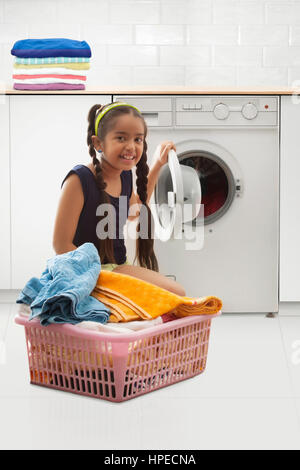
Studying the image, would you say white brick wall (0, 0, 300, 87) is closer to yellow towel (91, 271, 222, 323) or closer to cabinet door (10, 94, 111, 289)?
cabinet door (10, 94, 111, 289)

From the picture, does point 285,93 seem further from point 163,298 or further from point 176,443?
point 176,443

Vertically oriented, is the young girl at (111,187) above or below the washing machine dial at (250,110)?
below

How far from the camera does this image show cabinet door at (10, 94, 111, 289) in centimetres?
306

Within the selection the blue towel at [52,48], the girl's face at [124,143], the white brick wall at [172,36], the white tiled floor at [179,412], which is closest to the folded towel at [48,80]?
the blue towel at [52,48]

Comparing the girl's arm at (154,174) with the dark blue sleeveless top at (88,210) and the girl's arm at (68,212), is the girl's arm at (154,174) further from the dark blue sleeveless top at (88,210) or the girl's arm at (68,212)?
the girl's arm at (68,212)

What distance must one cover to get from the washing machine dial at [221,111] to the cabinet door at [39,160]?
478mm

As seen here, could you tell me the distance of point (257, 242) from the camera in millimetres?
3084

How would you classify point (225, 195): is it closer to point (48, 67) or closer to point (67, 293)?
point (48, 67)

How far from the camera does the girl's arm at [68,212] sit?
283 cm

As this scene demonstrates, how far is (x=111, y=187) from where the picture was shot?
2.89m

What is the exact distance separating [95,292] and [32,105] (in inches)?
47.5

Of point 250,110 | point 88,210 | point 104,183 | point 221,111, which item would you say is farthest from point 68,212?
point 250,110

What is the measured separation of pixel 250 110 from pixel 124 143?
594mm

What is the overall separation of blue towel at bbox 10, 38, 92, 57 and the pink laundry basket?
1.39 meters
